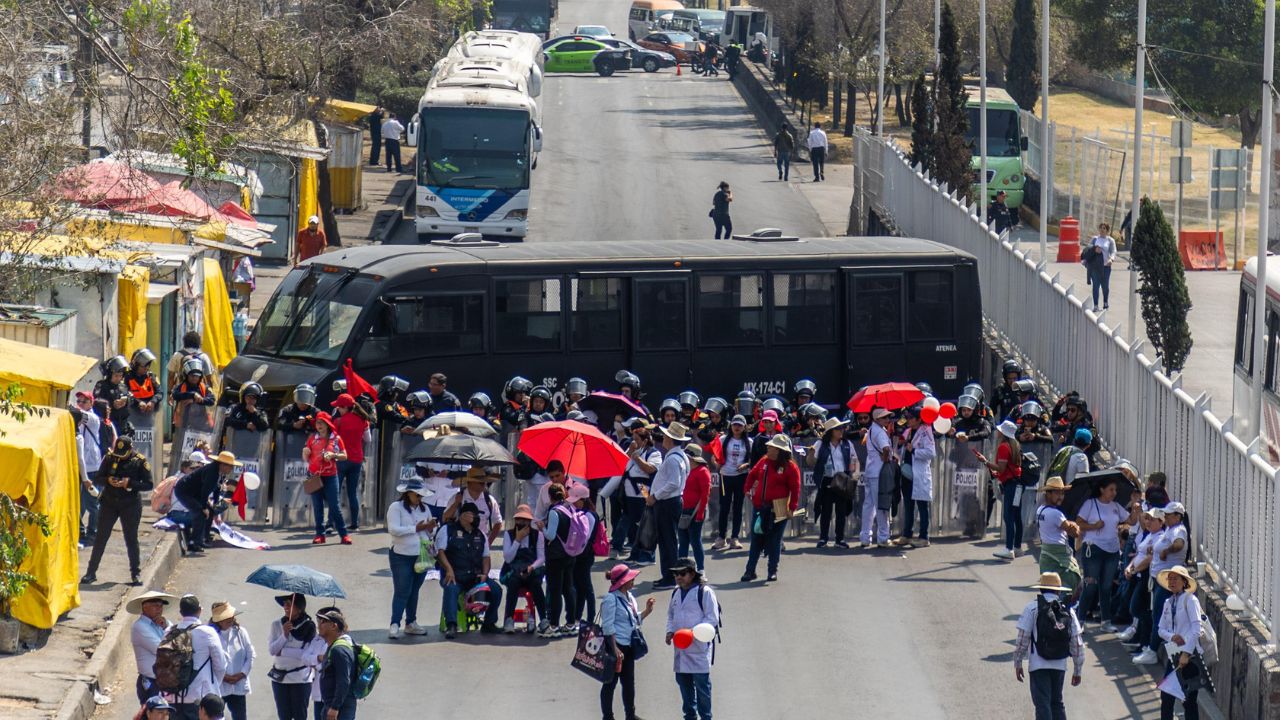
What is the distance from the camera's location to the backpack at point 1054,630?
1350cm

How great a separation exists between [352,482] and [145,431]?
241 centimetres

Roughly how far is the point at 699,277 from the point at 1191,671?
11497mm

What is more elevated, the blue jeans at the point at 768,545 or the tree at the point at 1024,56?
the tree at the point at 1024,56

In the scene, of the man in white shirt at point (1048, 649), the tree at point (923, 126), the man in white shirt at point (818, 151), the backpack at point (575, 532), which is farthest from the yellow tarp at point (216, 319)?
the man in white shirt at point (818, 151)

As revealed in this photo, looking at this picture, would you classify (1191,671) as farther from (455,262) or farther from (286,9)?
(286,9)

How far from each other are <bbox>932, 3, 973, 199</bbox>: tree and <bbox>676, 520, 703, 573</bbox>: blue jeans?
20917 mm

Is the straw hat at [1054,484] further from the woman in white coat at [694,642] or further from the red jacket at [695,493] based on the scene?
the woman in white coat at [694,642]

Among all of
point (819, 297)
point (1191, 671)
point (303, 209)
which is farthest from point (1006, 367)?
point (303, 209)

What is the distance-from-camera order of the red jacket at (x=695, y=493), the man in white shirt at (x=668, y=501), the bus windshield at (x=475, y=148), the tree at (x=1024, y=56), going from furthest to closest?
the tree at (x=1024, y=56)
the bus windshield at (x=475, y=148)
the red jacket at (x=695, y=493)
the man in white shirt at (x=668, y=501)

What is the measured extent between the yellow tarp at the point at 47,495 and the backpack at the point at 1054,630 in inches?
303

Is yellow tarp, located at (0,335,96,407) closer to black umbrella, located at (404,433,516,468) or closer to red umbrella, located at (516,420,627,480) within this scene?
black umbrella, located at (404,433,516,468)

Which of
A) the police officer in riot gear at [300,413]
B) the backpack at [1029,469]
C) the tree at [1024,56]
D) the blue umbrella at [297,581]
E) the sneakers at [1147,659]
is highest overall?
the tree at [1024,56]

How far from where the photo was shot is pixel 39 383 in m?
17.6

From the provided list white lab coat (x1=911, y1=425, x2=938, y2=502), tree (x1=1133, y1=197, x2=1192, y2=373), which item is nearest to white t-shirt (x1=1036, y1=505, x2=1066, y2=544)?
white lab coat (x1=911, y1=425, x2=938, y2=502)
